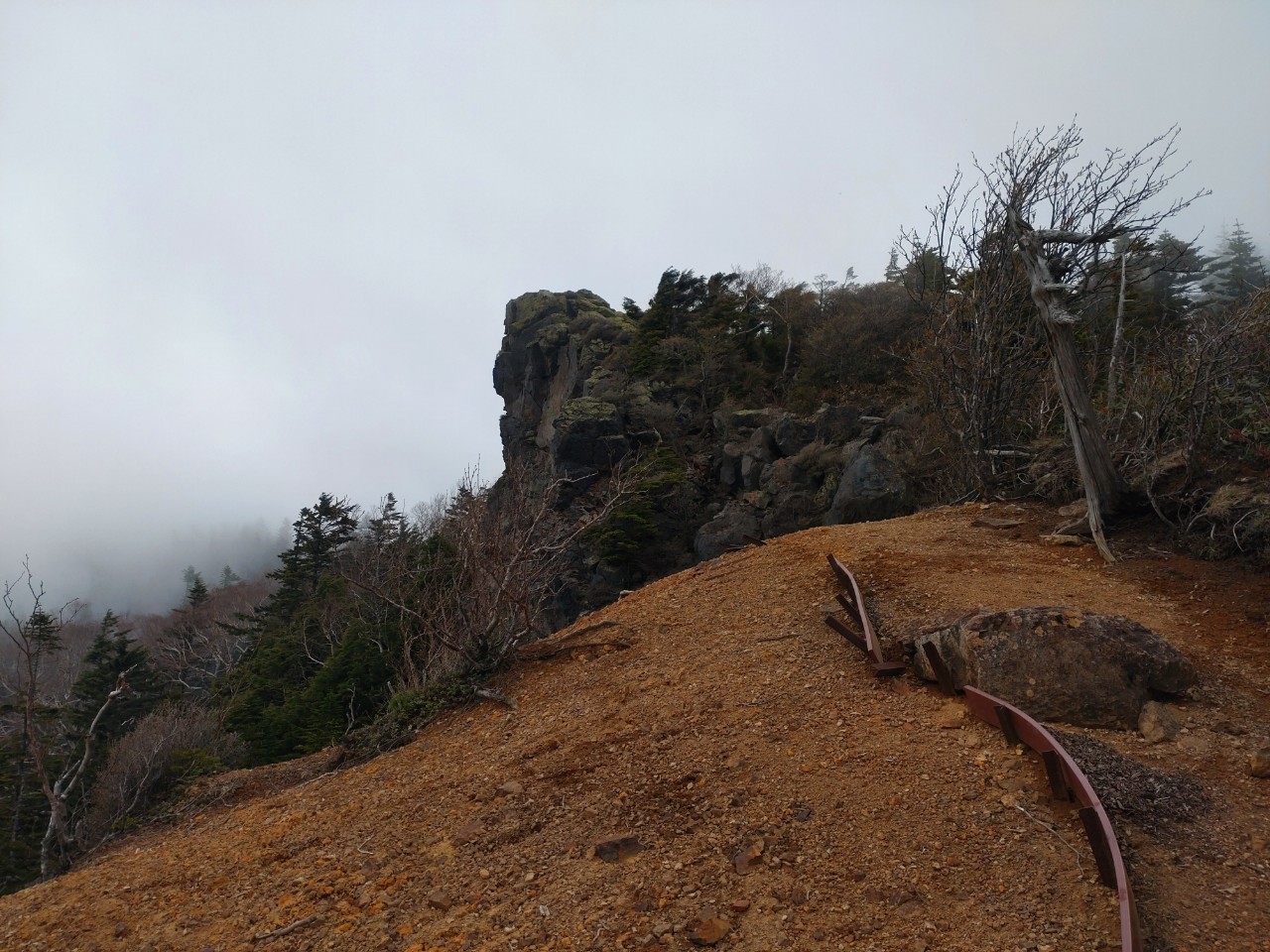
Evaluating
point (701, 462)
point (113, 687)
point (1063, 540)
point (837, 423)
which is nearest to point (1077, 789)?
point (1063, 540)

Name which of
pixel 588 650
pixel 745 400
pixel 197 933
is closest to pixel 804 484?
pixel 745 400

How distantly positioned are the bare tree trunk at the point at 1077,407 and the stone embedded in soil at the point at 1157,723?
3788 mm

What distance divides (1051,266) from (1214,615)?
454cm

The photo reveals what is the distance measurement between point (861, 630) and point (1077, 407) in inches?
169

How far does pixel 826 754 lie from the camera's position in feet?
11.6

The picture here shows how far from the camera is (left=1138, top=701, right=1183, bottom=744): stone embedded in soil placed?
3414 mm

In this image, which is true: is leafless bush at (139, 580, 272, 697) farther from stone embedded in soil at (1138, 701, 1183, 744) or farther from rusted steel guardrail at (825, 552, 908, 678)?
stone embedded in soil at (1138, 701, 1183, 744)

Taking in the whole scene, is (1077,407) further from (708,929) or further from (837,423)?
(837,423)

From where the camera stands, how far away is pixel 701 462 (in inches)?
928

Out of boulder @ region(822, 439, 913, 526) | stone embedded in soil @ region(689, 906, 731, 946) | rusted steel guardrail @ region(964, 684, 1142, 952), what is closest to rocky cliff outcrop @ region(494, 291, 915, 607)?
boulder @ region(822, 439, 913, 526)

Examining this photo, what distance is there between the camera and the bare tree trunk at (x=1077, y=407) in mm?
7145

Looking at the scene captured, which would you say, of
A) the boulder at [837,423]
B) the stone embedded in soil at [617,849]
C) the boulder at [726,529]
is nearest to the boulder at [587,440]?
the boulder at [726,529]

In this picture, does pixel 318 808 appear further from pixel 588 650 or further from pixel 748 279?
pixel 748 279

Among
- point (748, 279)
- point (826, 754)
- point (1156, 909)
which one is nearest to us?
point (1156, 909)
